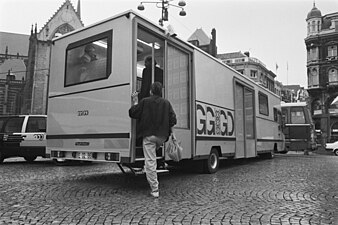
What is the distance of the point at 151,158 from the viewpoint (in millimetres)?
5168

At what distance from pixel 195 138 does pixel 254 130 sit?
445cm

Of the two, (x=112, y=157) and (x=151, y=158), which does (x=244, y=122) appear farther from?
(x=112, y=157)

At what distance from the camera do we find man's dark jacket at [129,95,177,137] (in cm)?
517

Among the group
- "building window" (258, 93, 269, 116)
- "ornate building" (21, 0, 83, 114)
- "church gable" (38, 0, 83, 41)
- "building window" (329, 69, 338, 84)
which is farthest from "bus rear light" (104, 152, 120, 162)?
"building window" (329, 69, 338, 84)

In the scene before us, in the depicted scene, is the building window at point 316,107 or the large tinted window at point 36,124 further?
the building window at point 316,107

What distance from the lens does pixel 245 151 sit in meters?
10.1

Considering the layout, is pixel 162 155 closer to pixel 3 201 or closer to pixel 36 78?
pixel 3 201

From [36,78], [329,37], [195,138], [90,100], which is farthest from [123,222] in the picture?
[329,37]

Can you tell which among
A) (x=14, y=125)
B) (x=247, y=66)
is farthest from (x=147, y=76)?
(x=247, y=66)

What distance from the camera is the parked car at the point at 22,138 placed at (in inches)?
405

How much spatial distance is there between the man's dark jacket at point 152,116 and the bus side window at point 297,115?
47.2 ft

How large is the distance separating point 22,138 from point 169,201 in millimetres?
7427

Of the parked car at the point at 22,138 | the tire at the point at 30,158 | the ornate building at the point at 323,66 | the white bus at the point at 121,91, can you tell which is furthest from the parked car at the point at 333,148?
the ornate building at the point at 323,66

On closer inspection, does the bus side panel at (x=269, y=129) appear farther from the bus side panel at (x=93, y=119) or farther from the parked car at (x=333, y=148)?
the parked car at (x=333, y=148)
